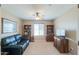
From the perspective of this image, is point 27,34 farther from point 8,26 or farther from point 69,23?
point 69,23

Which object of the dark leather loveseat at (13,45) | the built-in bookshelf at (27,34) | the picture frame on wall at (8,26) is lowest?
the dark leather loveseat at (13,45)

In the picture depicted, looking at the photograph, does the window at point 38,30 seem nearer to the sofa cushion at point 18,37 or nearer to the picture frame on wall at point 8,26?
the sofa cushion at point 18,37

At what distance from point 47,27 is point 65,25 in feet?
3.16

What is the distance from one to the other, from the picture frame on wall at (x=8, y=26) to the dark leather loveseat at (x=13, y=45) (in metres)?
0.22

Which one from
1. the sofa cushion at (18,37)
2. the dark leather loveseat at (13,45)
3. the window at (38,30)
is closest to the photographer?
the dark leather loveseat at (13,45)

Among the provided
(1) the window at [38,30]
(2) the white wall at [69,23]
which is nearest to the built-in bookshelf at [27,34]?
(1) the window at [38,30]

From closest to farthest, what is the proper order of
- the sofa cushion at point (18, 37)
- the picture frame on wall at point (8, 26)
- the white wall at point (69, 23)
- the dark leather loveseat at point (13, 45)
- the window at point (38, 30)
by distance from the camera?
1. the dark leather loveseat at point (13, 45)
2. the white wall at point (69, 23)
3. the picture frame on wall at point (8, 26)
4. the sofa cushion at point (18, 37)
5. the window at point (38, 30)

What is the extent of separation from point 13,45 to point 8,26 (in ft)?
2.40

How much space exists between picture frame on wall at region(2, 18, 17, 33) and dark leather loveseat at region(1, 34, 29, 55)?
22cm

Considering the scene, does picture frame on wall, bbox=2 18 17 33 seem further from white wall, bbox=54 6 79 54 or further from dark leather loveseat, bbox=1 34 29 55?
white wall, bbox=54 6 79 54

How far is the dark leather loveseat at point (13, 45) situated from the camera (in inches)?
122

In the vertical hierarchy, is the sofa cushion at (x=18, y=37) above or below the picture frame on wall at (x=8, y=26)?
below
